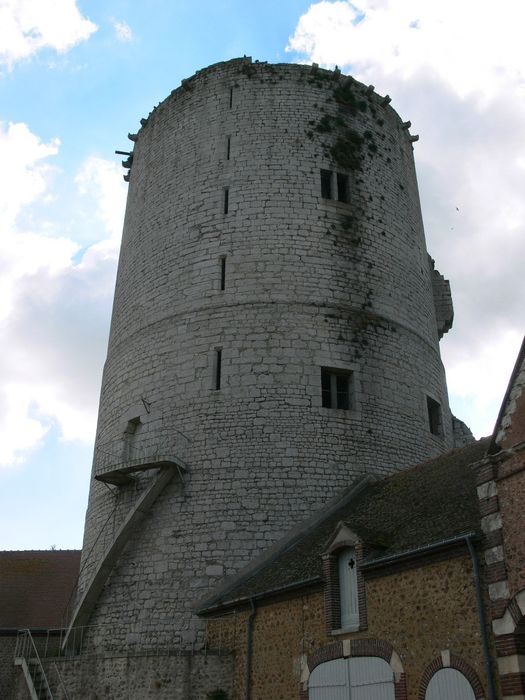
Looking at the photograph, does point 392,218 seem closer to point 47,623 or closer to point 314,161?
point 314,161

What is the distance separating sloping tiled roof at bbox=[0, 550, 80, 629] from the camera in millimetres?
22609

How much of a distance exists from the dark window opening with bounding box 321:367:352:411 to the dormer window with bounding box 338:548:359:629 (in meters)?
5.53

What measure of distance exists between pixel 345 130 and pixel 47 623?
16.9m

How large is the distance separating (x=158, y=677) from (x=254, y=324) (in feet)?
25.5

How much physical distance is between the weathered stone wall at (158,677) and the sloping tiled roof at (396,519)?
110cm

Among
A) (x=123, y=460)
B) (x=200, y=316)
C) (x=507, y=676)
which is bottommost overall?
(x=507, y=676)

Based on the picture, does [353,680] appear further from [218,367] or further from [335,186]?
[335,186]

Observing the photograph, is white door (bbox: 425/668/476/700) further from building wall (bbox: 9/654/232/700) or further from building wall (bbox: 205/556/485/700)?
building wall (bbox: 9/654/232/700)

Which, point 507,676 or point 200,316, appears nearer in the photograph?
point 507,676

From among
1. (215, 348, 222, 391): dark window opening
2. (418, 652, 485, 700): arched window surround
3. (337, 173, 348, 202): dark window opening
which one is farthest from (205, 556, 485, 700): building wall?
(337, 173, 348, 202): dark window opening

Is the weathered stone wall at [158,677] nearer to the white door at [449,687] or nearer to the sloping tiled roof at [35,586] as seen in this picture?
the white door at [449,687]

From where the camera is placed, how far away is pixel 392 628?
10.1 metres

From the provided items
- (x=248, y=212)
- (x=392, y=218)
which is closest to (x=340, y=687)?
(x=248, y=212)

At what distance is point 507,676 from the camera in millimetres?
8398
